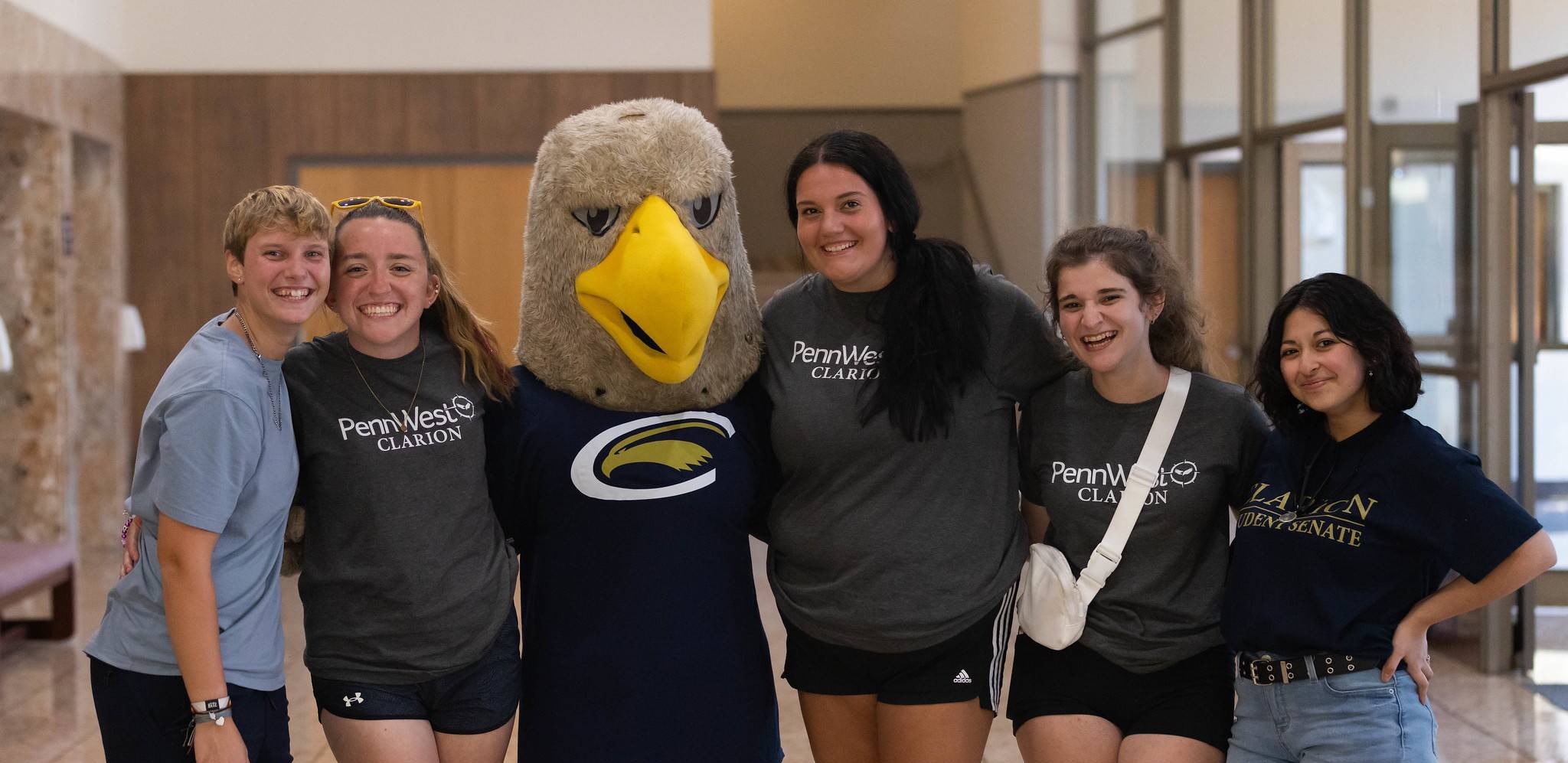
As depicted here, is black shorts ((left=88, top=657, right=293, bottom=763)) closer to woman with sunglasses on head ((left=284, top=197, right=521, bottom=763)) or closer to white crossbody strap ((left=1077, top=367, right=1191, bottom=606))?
woman with sunglasses on head ((left=284, top=197, right=521, bottom=763))

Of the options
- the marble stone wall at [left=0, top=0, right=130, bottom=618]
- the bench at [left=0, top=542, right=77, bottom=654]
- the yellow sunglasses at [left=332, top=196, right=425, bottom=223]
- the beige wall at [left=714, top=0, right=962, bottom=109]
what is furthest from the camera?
the beige wall at [left=714, top=0, right=962, bottom=109]

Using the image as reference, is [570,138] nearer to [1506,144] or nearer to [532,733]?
[532,733]

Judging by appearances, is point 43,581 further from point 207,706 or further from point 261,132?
point 207,706

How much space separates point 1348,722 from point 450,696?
1388 millimetres

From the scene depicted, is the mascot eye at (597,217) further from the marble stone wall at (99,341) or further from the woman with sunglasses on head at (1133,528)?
the marble stone wall at (99,341)

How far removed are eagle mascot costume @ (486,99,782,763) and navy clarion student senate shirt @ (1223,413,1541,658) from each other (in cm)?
86

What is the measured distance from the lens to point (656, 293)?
205 cm

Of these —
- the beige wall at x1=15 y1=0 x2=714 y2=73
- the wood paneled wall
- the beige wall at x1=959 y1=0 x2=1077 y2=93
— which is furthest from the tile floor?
the beige wall at x1=959 y1=0 x2=1077 y2=93

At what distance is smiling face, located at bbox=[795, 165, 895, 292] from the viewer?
218 centimetres

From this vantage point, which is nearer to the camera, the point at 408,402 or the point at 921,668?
the point at 408,402

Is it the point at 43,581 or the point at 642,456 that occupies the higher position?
the point at 642,456

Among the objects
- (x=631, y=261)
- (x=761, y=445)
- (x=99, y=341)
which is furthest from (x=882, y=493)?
(x=99, y=341)

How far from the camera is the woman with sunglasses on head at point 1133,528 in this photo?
214cm

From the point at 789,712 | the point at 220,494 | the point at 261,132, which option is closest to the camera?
the point at 220,494
